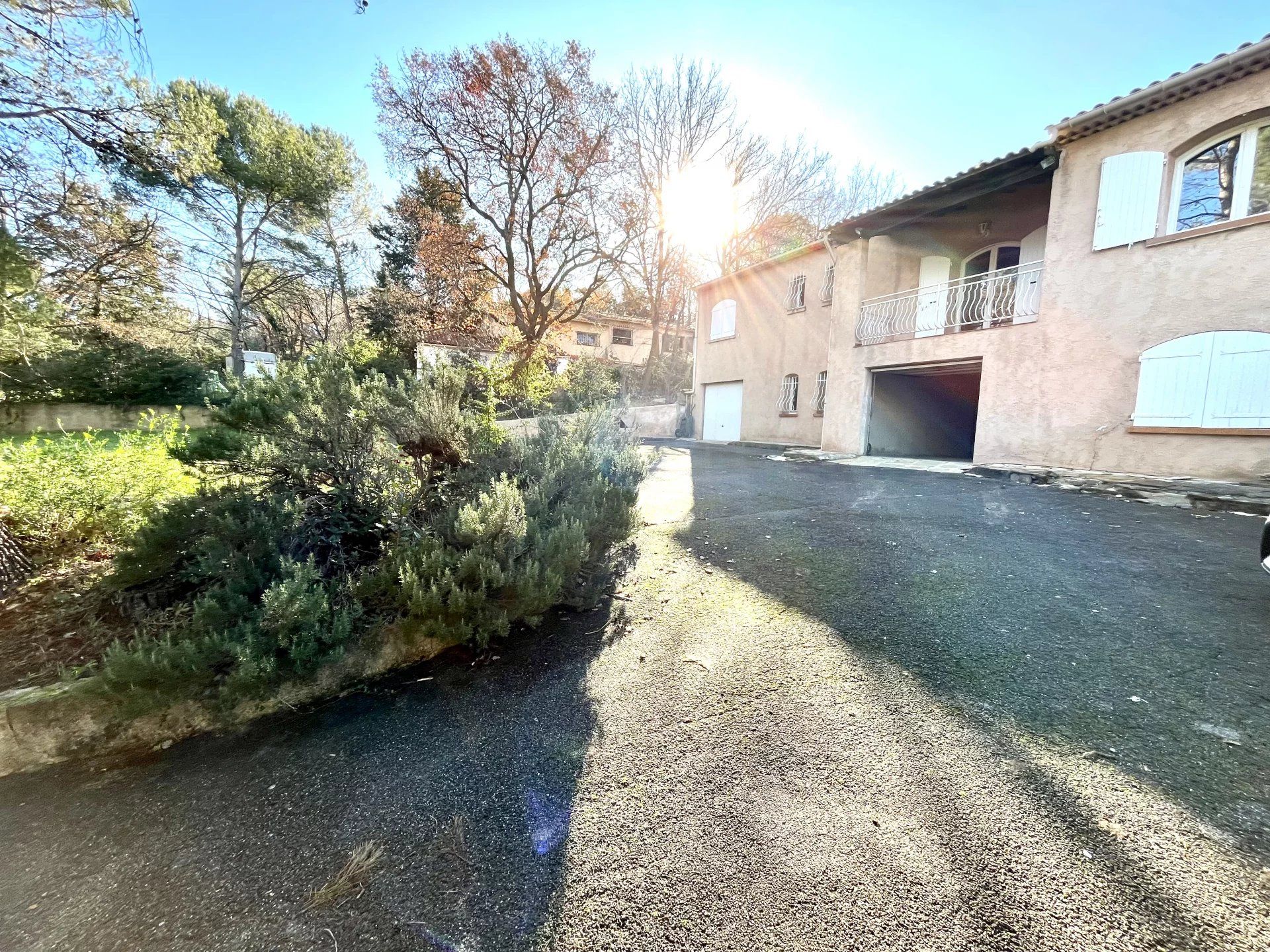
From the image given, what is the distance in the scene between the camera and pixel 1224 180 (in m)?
5.88

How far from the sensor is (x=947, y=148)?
39.7 feet

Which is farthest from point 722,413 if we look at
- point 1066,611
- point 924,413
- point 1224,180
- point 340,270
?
point 340,270

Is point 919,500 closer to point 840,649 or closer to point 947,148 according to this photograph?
point 840,649

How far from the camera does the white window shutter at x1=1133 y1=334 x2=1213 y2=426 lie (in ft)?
19.2

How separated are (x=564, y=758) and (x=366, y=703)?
40.6 inches

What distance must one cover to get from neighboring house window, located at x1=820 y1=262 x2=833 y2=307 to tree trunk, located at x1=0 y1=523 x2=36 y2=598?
42.4 ft

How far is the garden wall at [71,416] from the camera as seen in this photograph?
12.0 m

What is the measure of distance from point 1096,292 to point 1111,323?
51 cm

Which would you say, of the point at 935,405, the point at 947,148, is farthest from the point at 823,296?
the point at 947,148

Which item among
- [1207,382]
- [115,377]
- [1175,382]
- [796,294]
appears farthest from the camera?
[115,377]

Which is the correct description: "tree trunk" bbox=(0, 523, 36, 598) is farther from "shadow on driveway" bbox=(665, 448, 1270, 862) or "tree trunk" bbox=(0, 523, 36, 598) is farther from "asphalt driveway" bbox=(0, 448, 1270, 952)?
"shadow on driveway" bbox=(665, 448, 1270, 862)

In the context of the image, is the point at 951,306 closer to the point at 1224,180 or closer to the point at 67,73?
the point at 1224,180

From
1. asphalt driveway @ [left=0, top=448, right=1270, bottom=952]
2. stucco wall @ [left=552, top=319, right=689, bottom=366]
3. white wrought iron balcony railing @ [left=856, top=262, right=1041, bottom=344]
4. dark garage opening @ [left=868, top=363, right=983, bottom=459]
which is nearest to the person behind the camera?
asphalt driveway @ [left=0, top=448, right=1270, bottom=952]

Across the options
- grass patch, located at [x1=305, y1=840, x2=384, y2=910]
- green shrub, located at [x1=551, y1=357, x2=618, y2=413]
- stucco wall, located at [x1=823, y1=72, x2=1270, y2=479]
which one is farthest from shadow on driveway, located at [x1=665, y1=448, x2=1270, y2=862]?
green shrub, located at [x1=551, y1=357, x2=618, y2=413]
